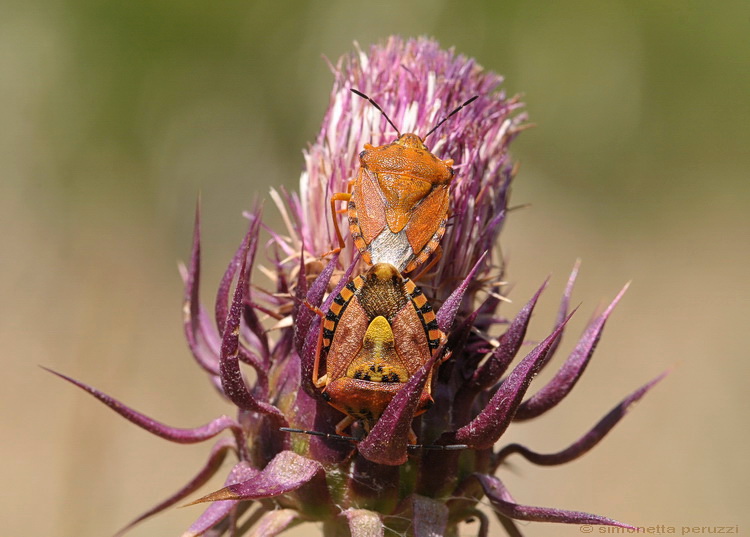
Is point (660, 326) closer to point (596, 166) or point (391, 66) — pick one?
point (596, 166)

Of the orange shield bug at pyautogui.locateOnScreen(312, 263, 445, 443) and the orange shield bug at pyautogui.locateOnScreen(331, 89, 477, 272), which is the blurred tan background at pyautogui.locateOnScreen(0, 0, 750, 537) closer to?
the orange shield bug at pyautogui.locateOnScreen(312, 263, 445, 443)

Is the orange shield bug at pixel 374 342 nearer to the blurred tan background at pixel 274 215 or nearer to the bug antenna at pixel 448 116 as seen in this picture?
the bug antenna at pixel 448 116

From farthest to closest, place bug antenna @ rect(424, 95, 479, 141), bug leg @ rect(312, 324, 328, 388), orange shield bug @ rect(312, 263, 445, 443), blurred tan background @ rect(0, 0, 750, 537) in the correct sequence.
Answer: blurred tan background @ rect(0, 0, 750, 537)
bug antenna @ rect(424, 95, 479, 141)
bug leg @ rect(312, 324, 328, 388)
orange shield bug @ rect(312, 263, 445, 443)

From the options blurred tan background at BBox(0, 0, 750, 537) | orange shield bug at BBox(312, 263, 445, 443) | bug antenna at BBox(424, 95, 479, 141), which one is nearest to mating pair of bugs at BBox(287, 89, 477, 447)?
orange shield bug at BBox(312, 263, 445, 443)

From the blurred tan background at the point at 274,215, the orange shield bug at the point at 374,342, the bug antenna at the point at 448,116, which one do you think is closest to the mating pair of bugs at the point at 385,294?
the orange shield bug at the point at 374,342

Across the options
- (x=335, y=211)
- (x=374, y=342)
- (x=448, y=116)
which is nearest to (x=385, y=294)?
(x=374, y=342)

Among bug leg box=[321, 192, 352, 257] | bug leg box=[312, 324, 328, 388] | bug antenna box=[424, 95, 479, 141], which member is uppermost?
bug antenna box=[424, 95, 479, 141]

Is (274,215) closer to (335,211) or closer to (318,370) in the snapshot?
(335,211)
